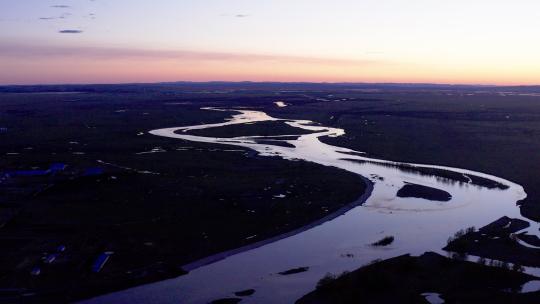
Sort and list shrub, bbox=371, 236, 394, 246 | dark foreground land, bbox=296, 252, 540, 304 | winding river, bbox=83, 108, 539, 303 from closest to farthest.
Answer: dark foreground land, bbox=296, 252, 540, 304 → winding river, bbox=83, 108, 539, 303 → shrub, bbox=371, 236, 394, 246

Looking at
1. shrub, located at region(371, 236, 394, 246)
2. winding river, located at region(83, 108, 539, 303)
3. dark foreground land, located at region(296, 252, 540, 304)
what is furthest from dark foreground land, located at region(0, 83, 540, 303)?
shrub, located at region(371, 236, 394, 246)

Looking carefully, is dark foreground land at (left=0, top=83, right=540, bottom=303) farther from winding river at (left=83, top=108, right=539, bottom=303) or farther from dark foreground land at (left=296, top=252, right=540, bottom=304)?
dark foreground land at (left=296, top=252, right=540, bottom=304)

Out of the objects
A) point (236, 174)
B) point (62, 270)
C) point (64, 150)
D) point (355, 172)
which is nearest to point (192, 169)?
point (236, 174)

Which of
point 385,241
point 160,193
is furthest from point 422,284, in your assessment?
point 160,193

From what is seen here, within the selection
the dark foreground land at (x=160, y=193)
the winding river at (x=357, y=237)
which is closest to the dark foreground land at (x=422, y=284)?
the winding river at (x=357, y=237)

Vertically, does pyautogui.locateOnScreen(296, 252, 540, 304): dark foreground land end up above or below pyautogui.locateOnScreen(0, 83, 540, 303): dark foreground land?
below

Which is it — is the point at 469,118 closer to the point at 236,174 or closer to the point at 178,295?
the point at 236,174

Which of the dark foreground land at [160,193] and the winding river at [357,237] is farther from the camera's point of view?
the dark foreground land at [160,193]

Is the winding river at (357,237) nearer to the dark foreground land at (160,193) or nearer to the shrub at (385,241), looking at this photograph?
the shrub at (385,241)
